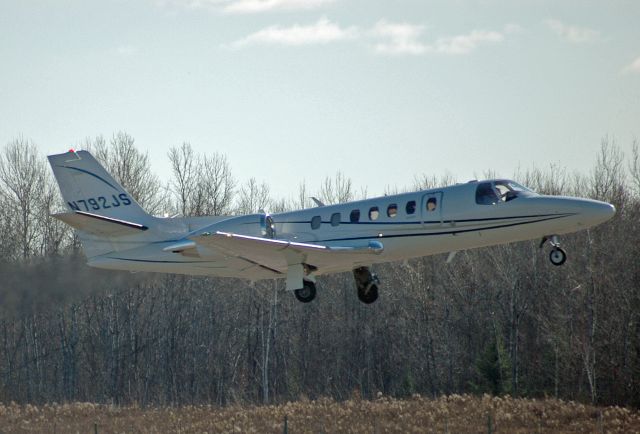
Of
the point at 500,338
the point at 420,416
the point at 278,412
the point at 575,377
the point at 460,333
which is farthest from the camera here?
the point at 460,333

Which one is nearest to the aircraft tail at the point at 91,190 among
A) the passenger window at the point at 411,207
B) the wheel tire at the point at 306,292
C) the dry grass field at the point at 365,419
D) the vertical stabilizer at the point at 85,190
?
the vertical stabilizer at the point at 85,190

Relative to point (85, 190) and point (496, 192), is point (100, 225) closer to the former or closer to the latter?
point (85, 190)

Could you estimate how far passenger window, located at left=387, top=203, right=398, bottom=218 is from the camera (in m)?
26.1

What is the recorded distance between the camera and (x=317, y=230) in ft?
89.4

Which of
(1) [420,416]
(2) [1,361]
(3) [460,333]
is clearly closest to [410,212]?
(1) [420,416]

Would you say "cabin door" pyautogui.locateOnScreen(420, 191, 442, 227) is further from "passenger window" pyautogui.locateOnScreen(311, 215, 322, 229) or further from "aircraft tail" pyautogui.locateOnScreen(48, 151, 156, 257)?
"aircraft tail" pyautogui.locateOnScreen(48, 151, 156, 257)

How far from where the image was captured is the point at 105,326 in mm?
60219

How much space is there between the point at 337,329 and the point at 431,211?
1329 inches

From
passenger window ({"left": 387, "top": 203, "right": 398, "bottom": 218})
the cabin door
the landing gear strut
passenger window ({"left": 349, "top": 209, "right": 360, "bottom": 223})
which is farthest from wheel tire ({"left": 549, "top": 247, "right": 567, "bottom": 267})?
the landing gear strut

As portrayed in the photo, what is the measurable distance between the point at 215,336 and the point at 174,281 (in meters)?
4.21

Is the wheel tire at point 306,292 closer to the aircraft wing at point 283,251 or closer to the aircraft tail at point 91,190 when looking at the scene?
the aircraft wing at point 283,251

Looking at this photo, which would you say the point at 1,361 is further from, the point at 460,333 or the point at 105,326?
the point at 460,333

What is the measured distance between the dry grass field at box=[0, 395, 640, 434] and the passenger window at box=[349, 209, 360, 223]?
7324 mm

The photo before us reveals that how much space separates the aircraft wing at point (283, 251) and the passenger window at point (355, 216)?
0.70 metres
